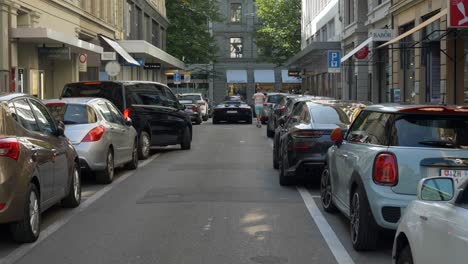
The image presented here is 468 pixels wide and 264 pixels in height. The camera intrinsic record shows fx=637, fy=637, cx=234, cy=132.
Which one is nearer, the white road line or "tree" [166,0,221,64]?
the white road line

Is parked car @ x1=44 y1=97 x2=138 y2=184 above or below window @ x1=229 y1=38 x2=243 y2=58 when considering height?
below

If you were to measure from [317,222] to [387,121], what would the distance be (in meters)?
2.08

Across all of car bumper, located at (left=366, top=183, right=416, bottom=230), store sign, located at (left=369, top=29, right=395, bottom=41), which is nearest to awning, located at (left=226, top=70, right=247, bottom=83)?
store sign, located at (left=369, top=29, right=395, bottom=41)

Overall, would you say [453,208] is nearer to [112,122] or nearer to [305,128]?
[305,128]

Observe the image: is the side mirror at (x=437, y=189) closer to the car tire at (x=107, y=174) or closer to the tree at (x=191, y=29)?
the car tire at (x=107, y=174)

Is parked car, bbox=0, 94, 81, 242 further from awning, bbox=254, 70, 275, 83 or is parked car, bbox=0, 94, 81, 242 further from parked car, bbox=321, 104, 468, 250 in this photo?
awning, bbox=254, 70, 275, 83

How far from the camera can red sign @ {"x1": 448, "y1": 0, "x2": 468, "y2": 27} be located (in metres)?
14.2

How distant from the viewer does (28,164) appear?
6.77m

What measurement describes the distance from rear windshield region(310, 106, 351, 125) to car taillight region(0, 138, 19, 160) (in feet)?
17.6

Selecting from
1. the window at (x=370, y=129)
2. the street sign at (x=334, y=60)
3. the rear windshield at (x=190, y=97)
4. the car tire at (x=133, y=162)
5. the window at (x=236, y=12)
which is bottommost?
the car tire at (x=133, y=162)

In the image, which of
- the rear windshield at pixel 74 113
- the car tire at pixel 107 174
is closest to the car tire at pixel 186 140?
the car tire at pixel 107 174

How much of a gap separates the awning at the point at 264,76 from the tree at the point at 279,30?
7.31 meters

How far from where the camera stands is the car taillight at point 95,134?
10.9 m

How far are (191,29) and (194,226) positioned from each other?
46218mm
